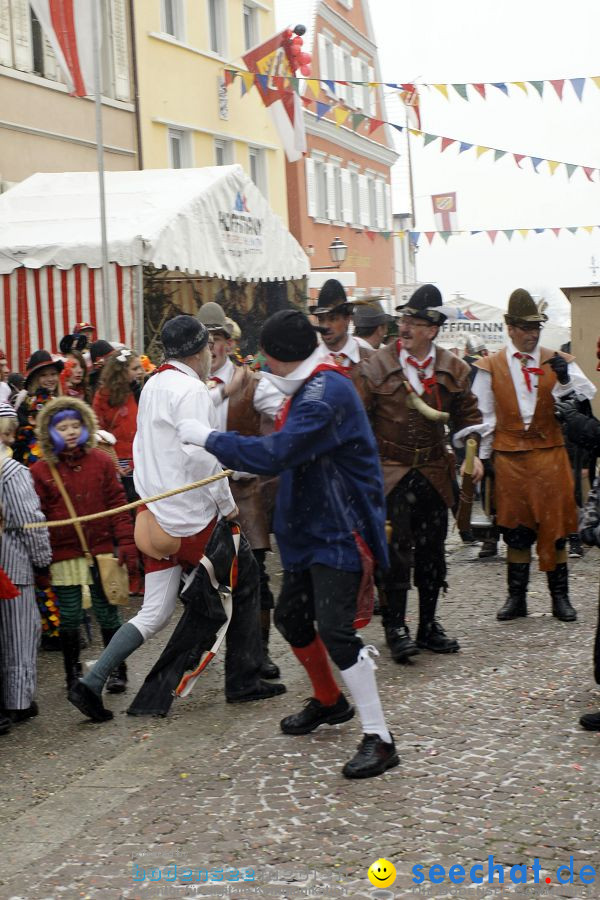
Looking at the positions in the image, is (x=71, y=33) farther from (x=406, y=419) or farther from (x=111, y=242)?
(x=406, y=419)

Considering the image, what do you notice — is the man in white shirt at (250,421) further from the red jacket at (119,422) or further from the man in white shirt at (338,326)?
the red jacket at (119,422)

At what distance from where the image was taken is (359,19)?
36469 millimetres

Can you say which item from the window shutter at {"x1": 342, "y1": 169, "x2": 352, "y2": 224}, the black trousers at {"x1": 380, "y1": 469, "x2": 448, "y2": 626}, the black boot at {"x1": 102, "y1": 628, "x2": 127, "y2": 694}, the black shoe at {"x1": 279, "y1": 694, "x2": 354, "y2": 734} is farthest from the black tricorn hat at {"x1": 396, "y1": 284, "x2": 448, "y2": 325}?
the window shutter at {"x1": 342, "y1": 169, "x2": 352, "y2": 224}

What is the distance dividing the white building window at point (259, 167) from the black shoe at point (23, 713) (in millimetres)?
20994

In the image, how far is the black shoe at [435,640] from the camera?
21.5 ft

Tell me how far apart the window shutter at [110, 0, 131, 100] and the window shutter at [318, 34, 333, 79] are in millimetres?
13001

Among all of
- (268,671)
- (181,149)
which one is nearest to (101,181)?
(268,671)

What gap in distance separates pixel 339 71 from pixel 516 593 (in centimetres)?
2896

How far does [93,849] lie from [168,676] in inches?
64.3

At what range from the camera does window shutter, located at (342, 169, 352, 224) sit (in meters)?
33.7

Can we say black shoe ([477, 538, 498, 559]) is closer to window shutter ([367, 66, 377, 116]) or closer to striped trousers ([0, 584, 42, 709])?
striped trousers ([0, 584, 42, 709])

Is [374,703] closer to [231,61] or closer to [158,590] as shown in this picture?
[158,590]

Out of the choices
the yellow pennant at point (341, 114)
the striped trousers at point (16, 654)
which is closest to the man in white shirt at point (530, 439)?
the striped trousers at point (16, 654)

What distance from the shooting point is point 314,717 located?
17.3 feet
